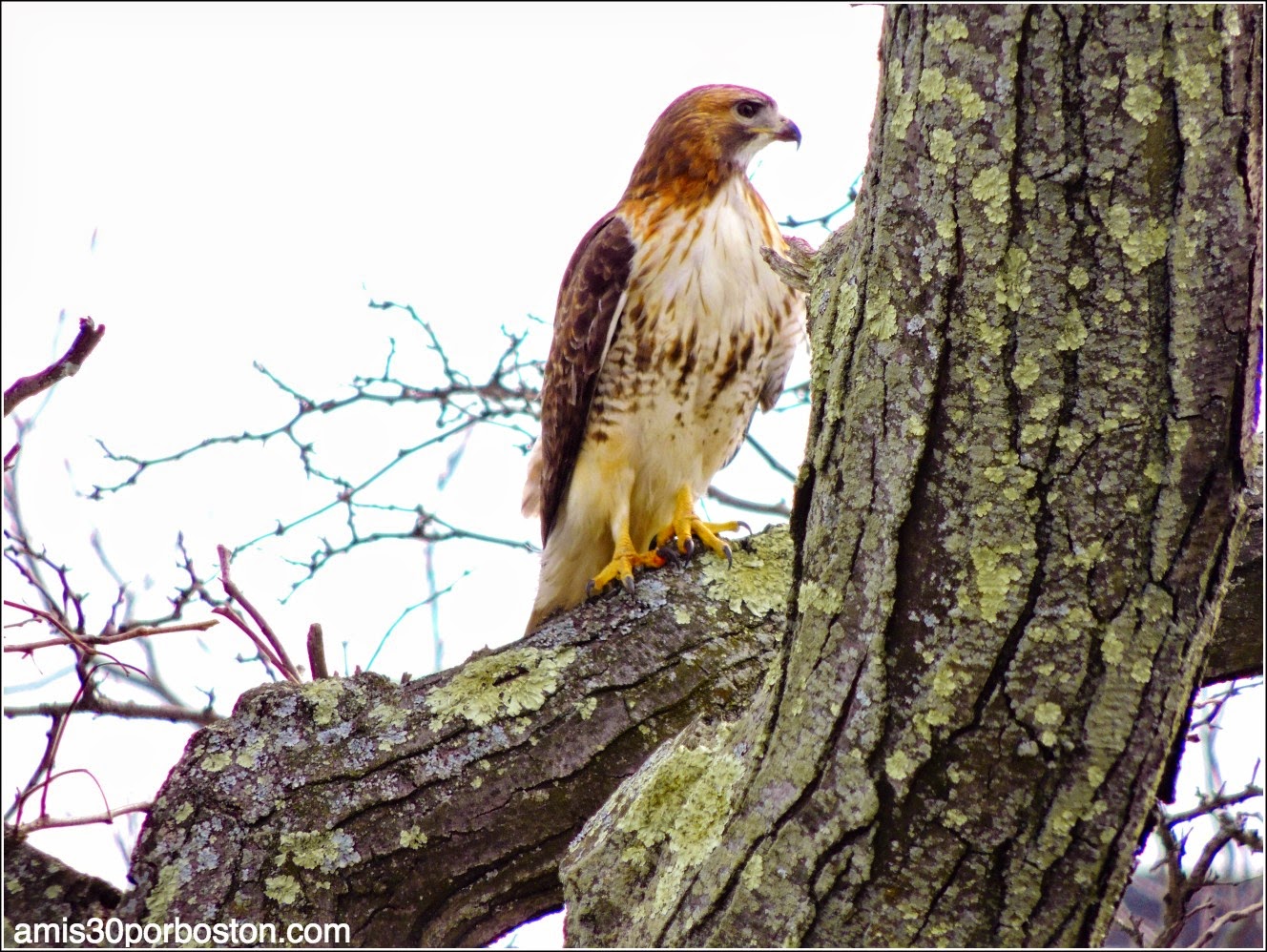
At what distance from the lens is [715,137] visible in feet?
14.4

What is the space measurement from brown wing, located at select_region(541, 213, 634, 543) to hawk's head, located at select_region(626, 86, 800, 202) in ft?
0.88

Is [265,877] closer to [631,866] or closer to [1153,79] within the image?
[631,866]

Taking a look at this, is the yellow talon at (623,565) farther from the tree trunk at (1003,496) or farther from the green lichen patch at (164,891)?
the tree trunk at (1003,496)

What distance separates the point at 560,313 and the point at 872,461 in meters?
2.69

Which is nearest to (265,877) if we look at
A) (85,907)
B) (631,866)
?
(85,907)

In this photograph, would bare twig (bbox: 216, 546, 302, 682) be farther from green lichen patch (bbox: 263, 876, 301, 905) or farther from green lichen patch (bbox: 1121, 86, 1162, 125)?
green lichen patch (bbox: 1121, 86, 1162, 125)

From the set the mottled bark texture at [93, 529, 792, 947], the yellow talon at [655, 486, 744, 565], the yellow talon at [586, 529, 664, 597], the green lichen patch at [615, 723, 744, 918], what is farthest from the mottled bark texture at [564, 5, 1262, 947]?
the yellow talon at [586, 529, 664, 597]

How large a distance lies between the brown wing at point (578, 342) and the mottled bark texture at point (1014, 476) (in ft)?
7.64

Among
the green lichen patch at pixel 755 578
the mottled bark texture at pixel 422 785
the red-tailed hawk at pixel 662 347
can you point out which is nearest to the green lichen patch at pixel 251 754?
the mottled bark texture at pixel 422 785

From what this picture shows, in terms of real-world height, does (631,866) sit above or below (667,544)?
below

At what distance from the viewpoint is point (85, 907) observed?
2.36 metres

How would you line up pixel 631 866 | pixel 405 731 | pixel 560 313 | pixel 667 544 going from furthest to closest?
pixel 560 313, pixel 667 544, pixel 405 731, pixel 631 866

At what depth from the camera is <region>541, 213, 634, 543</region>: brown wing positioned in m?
4.11

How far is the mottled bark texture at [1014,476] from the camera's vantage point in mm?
1541
